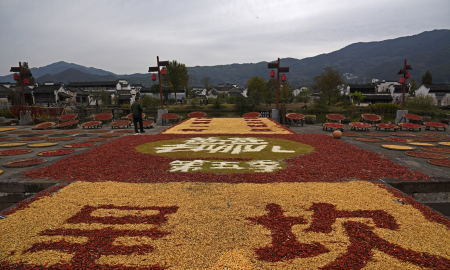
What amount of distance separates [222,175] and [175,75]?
5145cm

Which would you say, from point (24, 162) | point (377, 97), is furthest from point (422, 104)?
point (24, 162)

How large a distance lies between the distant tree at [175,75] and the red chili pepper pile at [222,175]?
157 ft

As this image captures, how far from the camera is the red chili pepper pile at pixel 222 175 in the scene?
623cm

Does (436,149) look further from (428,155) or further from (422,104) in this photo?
(422,104)

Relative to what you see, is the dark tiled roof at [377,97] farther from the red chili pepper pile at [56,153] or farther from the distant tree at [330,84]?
the red chili pepper pile at [56,153]

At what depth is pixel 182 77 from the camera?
5631 centimetres

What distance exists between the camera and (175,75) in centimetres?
5481

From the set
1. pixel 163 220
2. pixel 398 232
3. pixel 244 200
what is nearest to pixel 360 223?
pixel 398 232

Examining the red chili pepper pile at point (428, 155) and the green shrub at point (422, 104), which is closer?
the red chili pepper pile at point (428, 155)

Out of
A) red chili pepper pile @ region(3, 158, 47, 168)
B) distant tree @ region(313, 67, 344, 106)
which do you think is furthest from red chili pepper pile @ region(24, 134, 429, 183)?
distant tree @ region(313, 67, 344, 106)

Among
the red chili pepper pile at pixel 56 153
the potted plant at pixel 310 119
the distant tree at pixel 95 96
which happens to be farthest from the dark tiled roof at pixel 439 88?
the distant tree at pixel 95 96

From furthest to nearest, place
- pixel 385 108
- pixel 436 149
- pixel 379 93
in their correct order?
pixel 379 93, pixel 385 108, pixel 436 149

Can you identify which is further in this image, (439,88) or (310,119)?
(439,88)

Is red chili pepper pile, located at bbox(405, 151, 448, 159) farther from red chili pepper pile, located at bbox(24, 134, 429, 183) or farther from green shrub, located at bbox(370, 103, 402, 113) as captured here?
green shrub, located at bbox(370, 103, 402, 113)
